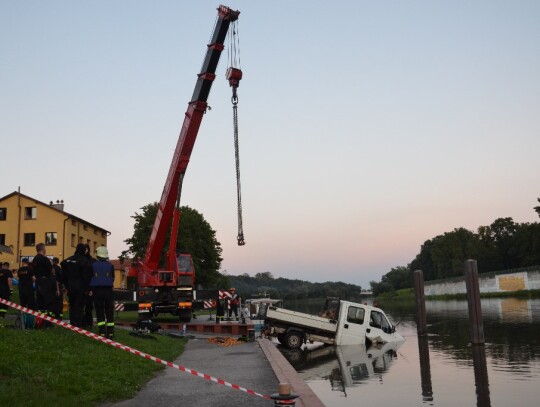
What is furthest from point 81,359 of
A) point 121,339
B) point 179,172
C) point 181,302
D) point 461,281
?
point 461,281

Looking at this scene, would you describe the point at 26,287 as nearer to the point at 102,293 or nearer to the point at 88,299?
the point at 88,299

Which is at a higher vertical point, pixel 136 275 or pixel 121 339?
pixel 136 275

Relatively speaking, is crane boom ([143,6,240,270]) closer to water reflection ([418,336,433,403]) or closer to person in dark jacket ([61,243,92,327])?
person in dark jacket ([61,243,92,327])

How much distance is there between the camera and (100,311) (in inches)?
509

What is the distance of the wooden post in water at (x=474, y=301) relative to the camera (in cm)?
2034

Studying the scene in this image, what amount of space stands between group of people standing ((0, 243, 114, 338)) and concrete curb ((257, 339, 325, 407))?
4.05 meters

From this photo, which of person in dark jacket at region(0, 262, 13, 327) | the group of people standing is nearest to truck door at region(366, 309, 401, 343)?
the group of people standing

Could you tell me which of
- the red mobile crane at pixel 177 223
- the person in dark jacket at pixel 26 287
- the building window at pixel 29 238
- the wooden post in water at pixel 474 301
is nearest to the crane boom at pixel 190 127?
the red mobile crane at pixel 177 223

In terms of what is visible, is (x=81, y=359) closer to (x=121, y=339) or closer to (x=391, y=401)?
(x=121, y=339)

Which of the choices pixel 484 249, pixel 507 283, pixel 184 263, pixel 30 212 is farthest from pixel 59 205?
pixel 484 249

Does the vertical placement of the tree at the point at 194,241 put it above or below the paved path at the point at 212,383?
above

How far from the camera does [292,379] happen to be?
9.91 meters

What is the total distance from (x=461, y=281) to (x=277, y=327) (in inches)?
3376

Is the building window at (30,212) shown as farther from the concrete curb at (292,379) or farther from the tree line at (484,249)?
the tree line at (484,249)
